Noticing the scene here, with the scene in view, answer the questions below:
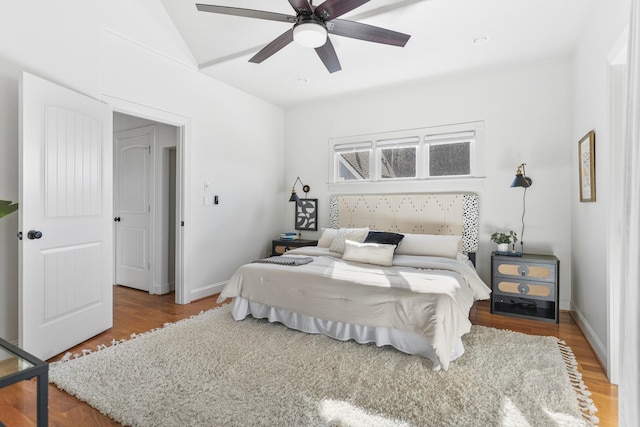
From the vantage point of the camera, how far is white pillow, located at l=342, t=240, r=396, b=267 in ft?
11.2

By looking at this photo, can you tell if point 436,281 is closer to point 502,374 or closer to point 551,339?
point 502,374

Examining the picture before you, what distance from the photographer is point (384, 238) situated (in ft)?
12.8

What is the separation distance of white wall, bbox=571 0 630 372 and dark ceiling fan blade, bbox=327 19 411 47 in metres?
1.35

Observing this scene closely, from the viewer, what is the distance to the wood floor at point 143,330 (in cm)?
186

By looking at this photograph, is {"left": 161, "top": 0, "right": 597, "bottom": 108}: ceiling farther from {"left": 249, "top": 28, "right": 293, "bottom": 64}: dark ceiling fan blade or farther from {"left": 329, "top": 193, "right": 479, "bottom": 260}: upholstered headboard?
{"left": 329, "top": 193, "right": 479, "bottom": 260}: upholstered headboard

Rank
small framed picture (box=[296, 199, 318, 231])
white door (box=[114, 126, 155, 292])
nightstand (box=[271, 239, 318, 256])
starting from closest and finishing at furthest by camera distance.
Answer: white door (box=[114, 126, 155, 292]), nightstand (box=[271, 239, 318, 256]), small framed picture (box=[296, 199, 318, 231])

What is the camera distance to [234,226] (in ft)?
15.5

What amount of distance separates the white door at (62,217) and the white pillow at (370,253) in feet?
7.46

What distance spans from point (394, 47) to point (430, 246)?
→ 2.10 meters

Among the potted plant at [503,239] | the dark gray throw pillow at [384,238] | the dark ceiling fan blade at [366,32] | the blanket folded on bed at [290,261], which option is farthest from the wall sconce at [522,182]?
the blanket folded on bed at [290,261]

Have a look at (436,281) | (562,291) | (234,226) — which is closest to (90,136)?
(234,226)

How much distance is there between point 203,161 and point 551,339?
157 inches

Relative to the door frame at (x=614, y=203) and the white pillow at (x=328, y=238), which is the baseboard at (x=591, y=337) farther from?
the white pillow at (x=328, y=238)

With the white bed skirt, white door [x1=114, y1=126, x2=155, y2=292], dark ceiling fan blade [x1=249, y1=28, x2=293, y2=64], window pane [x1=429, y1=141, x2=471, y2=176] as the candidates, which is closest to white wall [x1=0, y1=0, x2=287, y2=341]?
white door [x1=114, y1=126, x2=155, y2=292]
